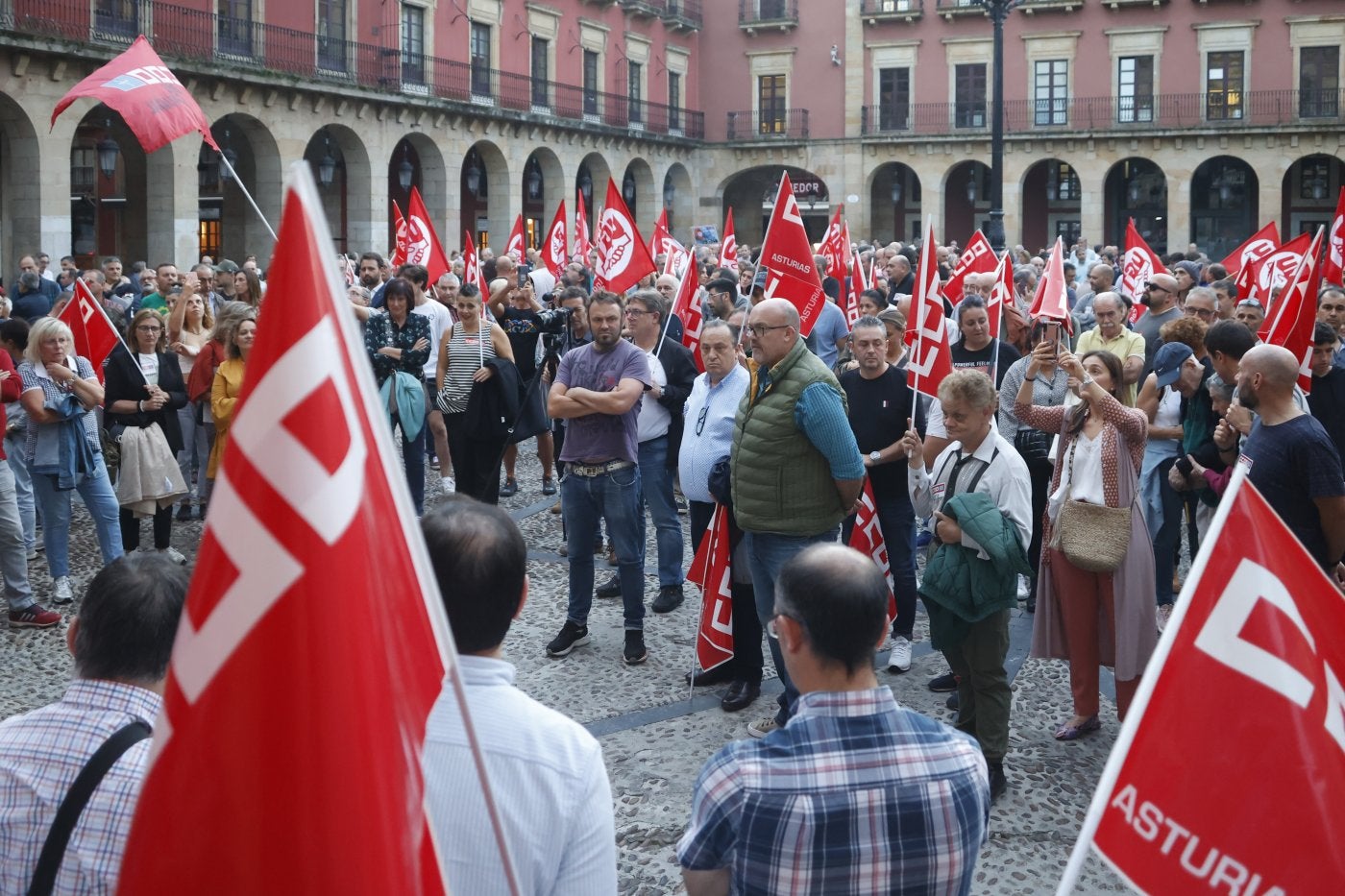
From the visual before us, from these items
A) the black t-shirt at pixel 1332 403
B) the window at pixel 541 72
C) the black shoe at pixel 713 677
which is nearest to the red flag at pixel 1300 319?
the black t-shirt at pixel 1332 403

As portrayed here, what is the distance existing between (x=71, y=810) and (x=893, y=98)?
41.3 meters

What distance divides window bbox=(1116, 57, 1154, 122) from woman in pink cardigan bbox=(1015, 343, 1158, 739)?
119 ft

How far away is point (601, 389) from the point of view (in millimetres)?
6543

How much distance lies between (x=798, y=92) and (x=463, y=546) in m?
41.3

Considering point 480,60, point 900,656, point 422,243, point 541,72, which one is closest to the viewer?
point 900,656

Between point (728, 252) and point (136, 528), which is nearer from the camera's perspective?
point (136, 528)

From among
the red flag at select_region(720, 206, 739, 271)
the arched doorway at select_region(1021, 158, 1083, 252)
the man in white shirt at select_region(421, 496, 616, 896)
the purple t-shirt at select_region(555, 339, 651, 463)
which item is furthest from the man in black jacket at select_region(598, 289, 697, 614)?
the arched doorway at select_region(1021, 158, 1083, 252)

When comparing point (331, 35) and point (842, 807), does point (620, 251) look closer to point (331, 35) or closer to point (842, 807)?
point (842, 807)

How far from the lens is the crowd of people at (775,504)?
220 cm

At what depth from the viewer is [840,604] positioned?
237 cm

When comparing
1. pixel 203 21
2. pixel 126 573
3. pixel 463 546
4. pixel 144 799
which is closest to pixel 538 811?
pixel 463 546

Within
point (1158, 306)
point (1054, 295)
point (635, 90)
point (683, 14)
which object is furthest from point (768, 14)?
point (1054, 295)

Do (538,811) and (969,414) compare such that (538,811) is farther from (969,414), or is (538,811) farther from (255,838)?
(969,414)

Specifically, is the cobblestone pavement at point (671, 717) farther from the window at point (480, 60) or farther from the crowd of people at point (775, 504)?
the window at point (480, 60)
